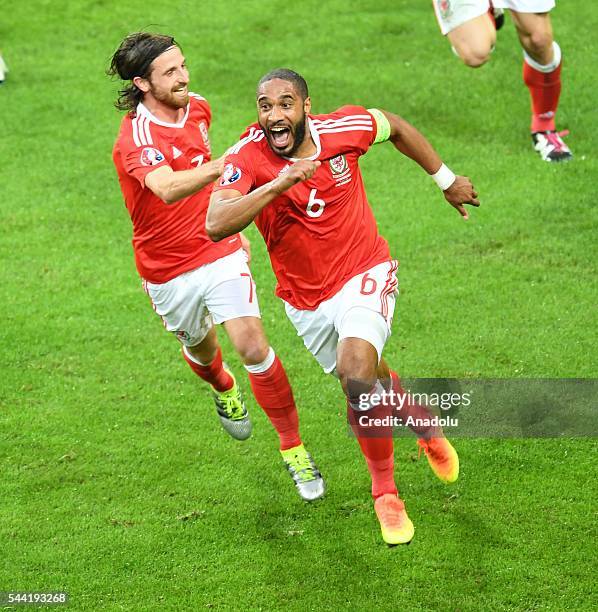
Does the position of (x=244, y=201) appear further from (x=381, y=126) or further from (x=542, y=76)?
(x=542, y=76)

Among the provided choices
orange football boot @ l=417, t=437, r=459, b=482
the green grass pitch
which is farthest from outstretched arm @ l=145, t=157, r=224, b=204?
orange football boot @ l=417, t=437, r=459, b=482

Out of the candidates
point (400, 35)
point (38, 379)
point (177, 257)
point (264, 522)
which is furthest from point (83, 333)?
point (400, 35)

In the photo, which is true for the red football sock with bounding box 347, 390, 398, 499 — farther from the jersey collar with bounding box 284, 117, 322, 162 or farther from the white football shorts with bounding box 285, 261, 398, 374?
the jersey collar with bounding box 284, 117, 322, 162

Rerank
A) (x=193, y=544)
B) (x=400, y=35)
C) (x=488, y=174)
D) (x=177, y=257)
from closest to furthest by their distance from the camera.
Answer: (x=193, y=544) → (x=177, y=257) → (x=488, y=174) → (x=400, y=35)

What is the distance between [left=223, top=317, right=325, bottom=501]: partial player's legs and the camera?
21.6ft

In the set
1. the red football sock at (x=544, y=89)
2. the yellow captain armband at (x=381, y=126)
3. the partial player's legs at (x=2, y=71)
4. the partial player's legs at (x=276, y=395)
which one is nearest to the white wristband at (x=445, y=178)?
the yellow captain armband at (x=381, y=126)

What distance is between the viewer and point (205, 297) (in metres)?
7.02

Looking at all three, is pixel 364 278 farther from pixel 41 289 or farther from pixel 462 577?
pixel 41 289

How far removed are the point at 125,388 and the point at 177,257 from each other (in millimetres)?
1568

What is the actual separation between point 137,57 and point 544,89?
14.6 feet

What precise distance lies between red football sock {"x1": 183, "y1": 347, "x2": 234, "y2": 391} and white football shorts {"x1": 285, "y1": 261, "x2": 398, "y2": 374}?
1.18 m

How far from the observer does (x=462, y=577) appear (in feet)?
20.0

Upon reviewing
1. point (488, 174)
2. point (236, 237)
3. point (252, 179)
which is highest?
point (252, 179)

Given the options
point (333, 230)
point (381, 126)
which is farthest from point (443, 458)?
point (381, 126)
